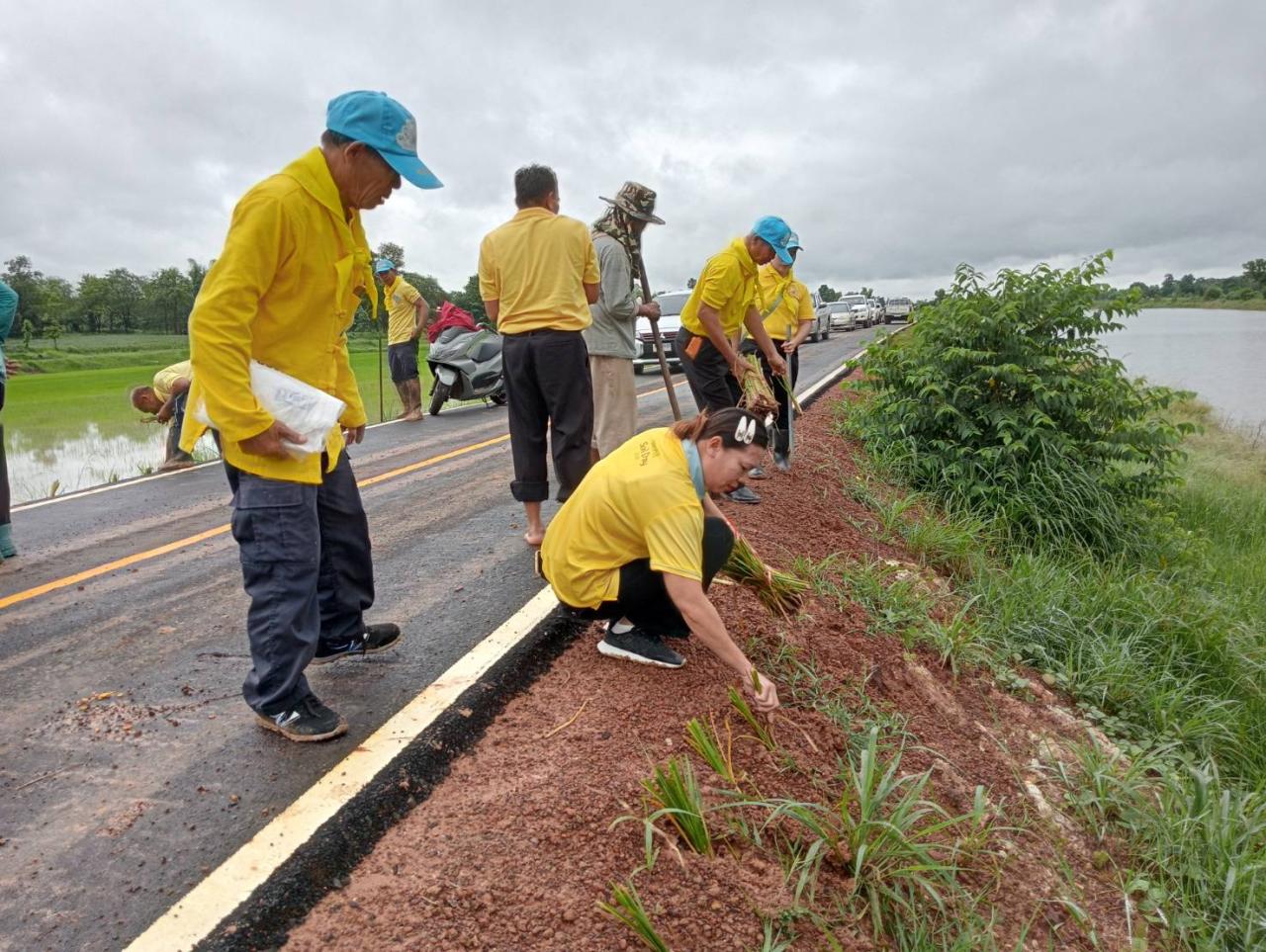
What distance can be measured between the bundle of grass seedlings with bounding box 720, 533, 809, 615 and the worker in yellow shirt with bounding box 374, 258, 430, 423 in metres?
7.61

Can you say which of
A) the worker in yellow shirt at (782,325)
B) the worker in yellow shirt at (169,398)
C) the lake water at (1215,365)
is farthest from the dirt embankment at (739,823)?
the lake water at (1215,365)

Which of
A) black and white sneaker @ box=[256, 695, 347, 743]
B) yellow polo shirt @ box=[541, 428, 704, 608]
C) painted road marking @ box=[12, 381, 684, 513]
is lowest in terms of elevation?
black and white sneaker @ box=[256, 695, 347, 743]

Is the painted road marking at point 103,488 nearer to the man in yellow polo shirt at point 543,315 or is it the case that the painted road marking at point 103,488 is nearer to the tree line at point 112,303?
the man in yellow polo shirt at point 543,315

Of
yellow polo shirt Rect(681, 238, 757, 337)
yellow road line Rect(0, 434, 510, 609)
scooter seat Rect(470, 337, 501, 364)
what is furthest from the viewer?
scooter seat Rect(470, 337, 501, 364)

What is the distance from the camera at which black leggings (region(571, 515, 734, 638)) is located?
3.02 meters

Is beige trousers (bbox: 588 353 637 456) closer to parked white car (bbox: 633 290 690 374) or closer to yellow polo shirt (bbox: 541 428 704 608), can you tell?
yellow polo shirt (bbox: 541 428 704 608)

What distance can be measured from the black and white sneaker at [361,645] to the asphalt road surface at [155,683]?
0.18 feet

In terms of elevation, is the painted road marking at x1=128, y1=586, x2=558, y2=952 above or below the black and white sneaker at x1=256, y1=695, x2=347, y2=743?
below

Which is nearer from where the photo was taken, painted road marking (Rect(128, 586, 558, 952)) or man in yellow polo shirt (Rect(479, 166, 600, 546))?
painted road marking (Rect(128, 586, 558, 952))

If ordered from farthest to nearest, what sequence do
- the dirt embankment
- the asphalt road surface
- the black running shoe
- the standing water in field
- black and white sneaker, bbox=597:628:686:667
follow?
1. the standing water in field
2. the black running shoe
3. black and white sneaker, bbox=597:628:686:667
4. the asphalt road surface
5. the dirt embankment

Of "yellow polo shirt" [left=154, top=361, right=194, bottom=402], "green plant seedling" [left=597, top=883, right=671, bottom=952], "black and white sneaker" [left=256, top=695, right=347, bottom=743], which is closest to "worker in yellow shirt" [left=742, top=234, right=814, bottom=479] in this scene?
"black and white sneaker" [left=256, top=695, right=347, bottom=743]

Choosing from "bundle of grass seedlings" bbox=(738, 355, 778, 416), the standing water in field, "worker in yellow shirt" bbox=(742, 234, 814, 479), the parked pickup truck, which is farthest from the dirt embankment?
the parked pickup truck

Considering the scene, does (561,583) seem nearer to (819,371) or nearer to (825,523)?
(825,523)

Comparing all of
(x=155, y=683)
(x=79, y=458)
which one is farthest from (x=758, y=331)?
(x=79, y=458)
